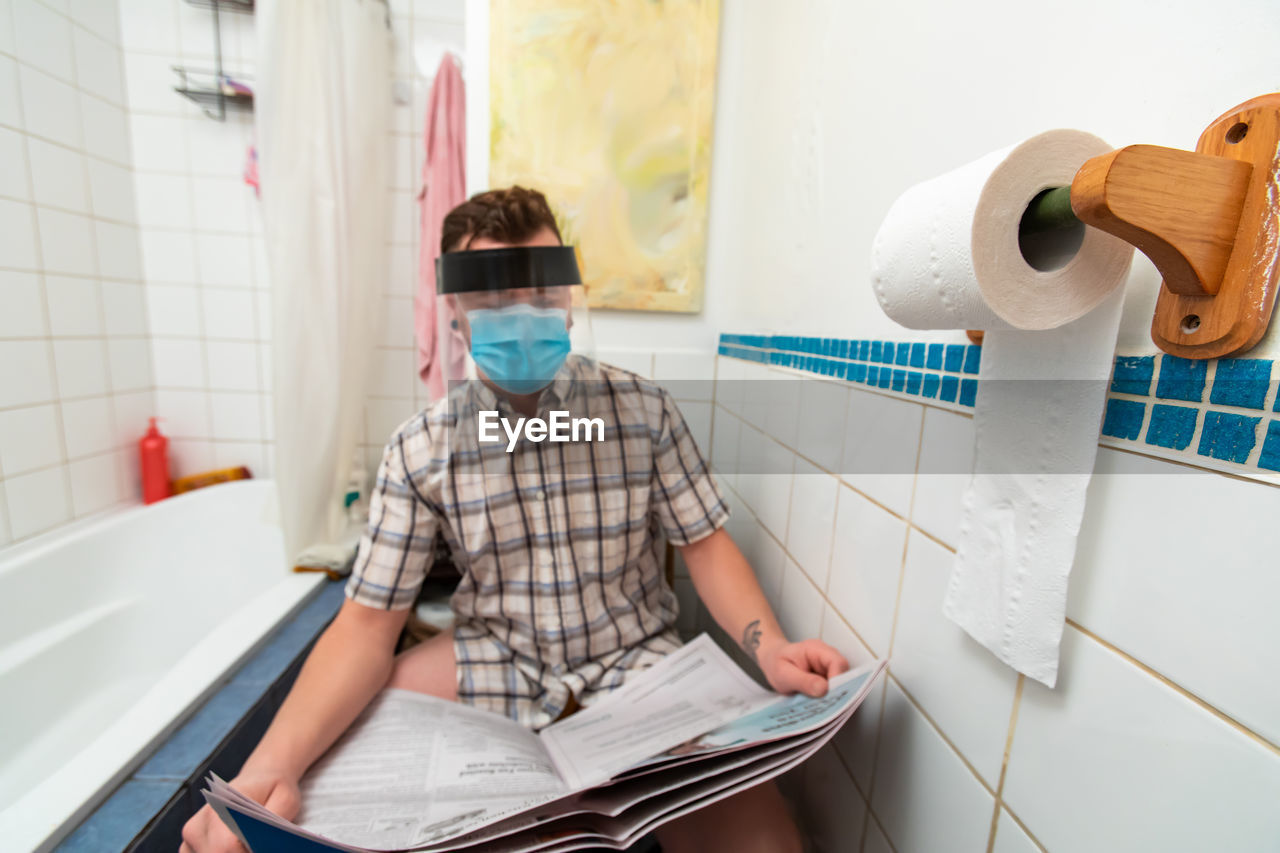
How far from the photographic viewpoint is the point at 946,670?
455 mm

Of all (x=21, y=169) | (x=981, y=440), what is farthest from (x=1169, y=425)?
(x=21, y=169)

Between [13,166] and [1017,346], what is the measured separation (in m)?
1.91

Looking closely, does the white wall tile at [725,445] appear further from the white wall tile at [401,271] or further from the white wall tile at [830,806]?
the white wall tile at [401,271]

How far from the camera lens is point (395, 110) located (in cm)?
156

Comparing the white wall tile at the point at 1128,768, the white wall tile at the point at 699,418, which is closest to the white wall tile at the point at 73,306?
the white wall tile at the point at 699,418

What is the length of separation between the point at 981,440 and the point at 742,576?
1.49 feet

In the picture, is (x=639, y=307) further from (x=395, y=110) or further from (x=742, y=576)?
(x=395, y=110)

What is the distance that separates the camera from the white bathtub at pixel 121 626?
0.71 meters

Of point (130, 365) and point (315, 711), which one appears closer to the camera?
point (315, 711)

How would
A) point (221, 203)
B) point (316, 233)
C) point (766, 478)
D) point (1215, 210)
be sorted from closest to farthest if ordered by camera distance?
point (1215, 210)
point (766, 478)
point (316, 233)
point (221, 203)

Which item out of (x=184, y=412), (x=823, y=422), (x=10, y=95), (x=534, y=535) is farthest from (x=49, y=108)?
(x=823, y=422)

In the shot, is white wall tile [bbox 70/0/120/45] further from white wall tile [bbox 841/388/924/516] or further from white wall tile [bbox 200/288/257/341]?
white wall tile [bbox 841/388/924/516]

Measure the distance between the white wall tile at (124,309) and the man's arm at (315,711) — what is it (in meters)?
1.42

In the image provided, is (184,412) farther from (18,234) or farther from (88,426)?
(18,234)
